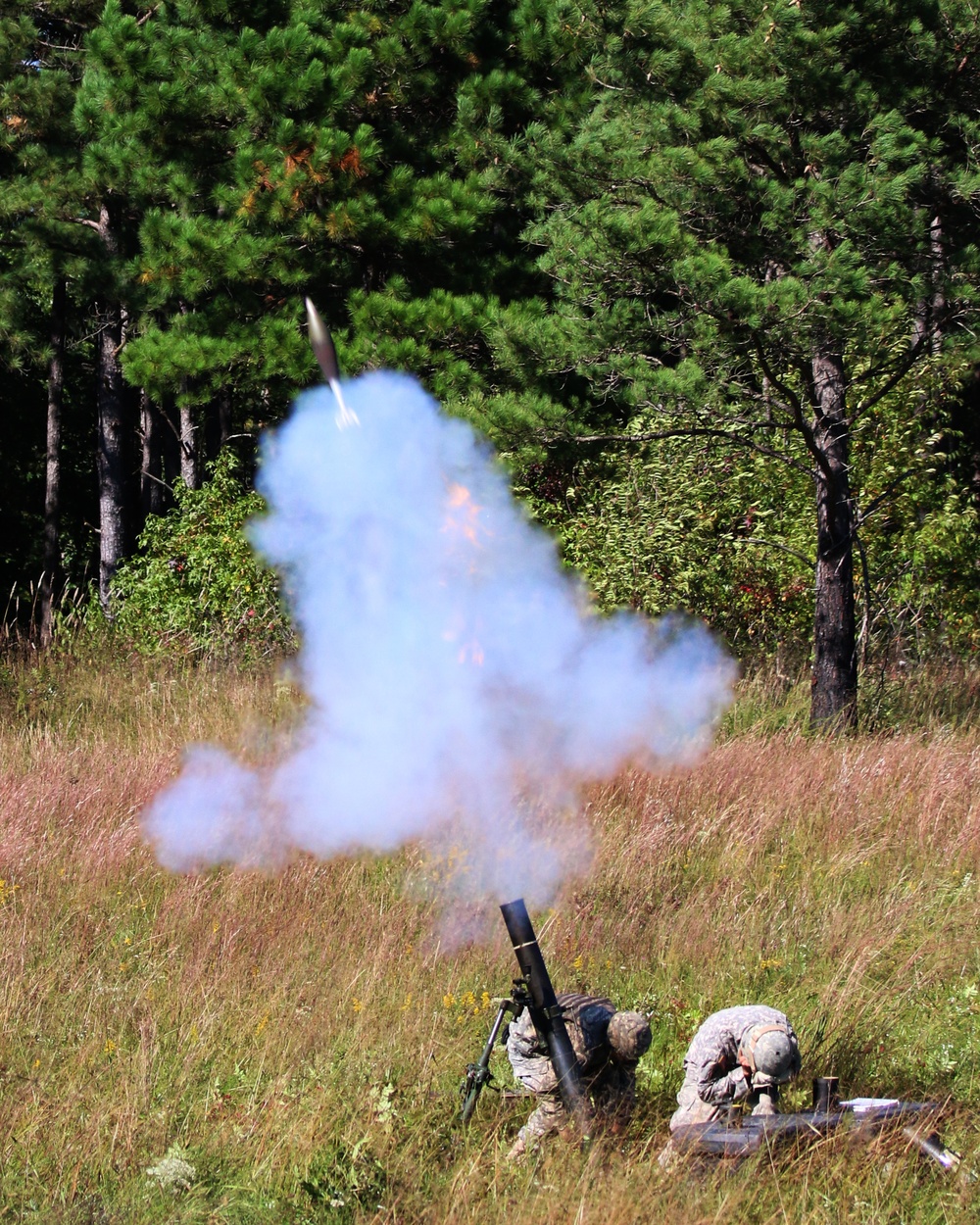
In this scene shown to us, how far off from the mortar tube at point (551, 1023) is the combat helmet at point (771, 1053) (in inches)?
19.2

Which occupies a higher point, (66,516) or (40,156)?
(40,156)

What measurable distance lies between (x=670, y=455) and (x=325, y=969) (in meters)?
6.49

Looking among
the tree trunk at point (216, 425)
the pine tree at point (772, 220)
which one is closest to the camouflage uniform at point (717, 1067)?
the pine tree at point (772, 220)

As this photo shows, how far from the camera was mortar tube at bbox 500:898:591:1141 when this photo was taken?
3.61 m

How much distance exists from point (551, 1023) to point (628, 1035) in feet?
0.78

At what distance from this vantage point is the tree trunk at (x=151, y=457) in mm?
20641

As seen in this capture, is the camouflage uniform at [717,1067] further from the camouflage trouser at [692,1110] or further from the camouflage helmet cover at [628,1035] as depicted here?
the camouflage helmet cover at [628,1035]

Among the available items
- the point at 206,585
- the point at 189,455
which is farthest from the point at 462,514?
the point at 189,455

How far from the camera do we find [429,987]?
4.79 m

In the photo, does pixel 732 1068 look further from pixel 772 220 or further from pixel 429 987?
pixel 772 220

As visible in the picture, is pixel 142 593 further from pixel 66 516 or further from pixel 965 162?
pixel 66 516

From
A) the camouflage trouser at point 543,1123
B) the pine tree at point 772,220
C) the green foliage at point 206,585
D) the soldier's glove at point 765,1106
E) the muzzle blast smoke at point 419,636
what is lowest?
the camouflage trouser at point 543,1123

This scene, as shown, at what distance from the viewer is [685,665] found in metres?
5.89

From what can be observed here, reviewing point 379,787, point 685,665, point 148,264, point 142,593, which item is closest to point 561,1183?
point 379,787
